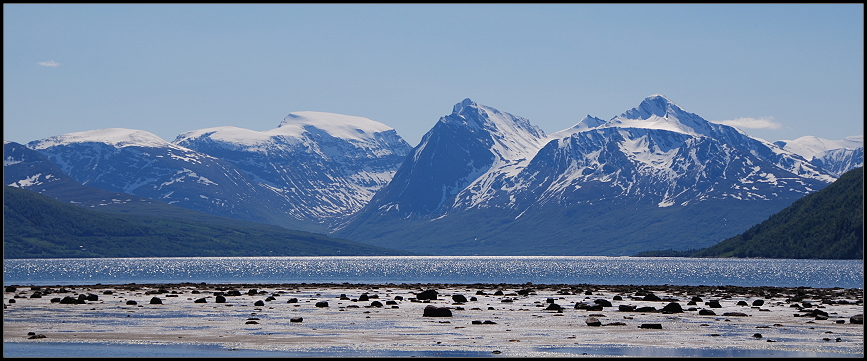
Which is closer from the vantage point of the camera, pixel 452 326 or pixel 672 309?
pixel 452 326

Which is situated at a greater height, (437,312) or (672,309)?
(437,312)

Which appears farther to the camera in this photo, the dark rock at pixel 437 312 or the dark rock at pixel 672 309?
the dark rock at pixel 672 309

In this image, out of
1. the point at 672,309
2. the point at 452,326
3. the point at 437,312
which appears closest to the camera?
the point at 452,326

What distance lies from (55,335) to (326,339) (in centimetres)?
1687

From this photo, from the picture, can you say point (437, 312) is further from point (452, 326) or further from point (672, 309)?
point (672, 309)

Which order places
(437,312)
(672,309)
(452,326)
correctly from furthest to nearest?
(672,309), (437,312), (452,326)

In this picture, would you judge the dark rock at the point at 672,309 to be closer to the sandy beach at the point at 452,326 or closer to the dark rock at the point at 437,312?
the sandy beach at the point at 452,326

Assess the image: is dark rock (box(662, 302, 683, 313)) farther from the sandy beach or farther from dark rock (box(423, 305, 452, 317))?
dark rock (box(423, 305, 452, 317))

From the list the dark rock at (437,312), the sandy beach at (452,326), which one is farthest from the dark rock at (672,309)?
the dark rock at (437,312)

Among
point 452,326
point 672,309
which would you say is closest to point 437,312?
point 452,326

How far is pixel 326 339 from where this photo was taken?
181 feet

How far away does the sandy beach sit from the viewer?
50688 mm

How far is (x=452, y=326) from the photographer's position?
64.6 metres

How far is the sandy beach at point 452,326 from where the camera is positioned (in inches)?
1996
